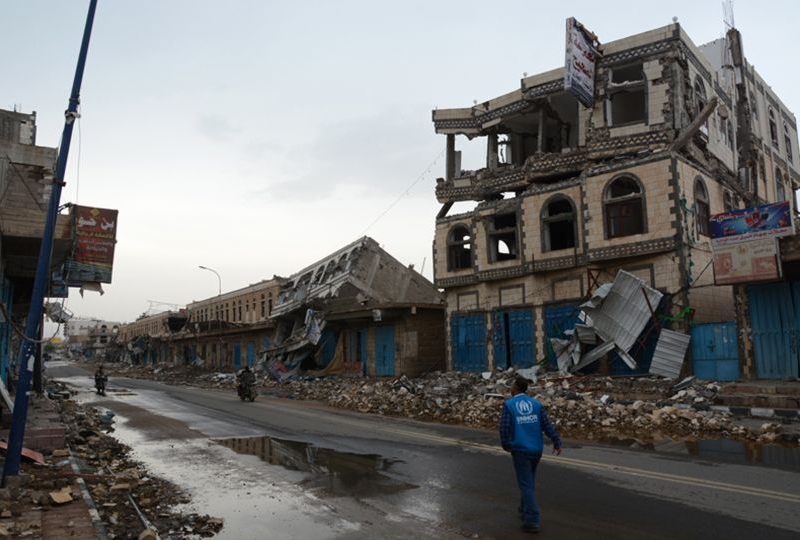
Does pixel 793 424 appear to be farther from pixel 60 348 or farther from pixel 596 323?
pixel 60 348

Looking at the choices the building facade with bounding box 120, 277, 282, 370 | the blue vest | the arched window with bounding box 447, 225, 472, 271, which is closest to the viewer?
the blue vest

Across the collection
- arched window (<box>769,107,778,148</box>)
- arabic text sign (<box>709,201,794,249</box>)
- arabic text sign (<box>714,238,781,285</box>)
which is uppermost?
arched window (<box>769,107,778,148</box>)

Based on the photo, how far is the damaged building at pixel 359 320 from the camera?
3225cm

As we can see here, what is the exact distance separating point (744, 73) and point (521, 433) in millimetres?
31601

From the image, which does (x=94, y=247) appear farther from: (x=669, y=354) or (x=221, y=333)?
(x=221, y=333)

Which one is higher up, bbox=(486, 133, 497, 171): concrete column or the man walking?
bbox=(486, 133, 497, 171): concrete column

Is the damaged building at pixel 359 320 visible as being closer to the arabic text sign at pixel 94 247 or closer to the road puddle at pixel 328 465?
the arabic text sign at pixel 94 247

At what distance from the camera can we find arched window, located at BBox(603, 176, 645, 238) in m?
22.4

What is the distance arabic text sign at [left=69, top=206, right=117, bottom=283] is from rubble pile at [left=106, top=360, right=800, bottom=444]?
9.89m

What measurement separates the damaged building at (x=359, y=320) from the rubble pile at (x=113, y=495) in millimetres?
21764

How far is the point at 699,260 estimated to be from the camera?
21.4 m

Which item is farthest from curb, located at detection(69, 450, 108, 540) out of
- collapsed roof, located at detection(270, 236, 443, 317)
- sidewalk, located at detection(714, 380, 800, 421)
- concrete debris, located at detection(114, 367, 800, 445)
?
collapsed roof, located at detection(270, 236, 443, 317)

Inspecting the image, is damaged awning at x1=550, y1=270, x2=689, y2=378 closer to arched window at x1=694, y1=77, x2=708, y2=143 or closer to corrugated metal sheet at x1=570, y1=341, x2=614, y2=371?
corrugated metal sheet at x1=570, y1=341, x2=614, y2=371

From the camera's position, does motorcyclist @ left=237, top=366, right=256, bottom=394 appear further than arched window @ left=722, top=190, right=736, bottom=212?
Yes
